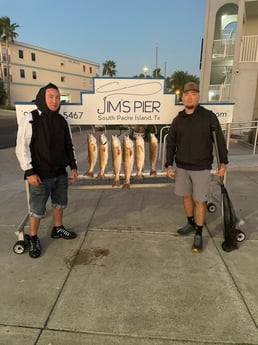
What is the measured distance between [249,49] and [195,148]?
38.7 feet

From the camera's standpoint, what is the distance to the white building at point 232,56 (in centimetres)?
1237

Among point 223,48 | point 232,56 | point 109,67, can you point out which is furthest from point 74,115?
point 109,67

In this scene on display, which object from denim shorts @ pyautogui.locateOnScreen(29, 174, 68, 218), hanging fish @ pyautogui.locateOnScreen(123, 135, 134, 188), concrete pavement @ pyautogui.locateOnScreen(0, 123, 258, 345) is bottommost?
concrete pavement @ pyautogui.locateOnScreen(0, 123, 258, 345)

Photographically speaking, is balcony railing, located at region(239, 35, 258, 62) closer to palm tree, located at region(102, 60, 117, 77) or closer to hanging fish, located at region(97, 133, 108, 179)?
hanging fish, located at region(97, 133, 108, 179)

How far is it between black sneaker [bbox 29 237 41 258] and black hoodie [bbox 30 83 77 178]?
800mm

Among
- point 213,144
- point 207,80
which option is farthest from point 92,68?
point 213,144

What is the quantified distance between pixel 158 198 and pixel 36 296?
2.97 metres

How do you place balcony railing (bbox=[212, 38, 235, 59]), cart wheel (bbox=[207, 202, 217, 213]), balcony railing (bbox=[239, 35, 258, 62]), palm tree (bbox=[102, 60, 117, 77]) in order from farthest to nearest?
palm tree (bbox=[102, 60, 117, 77])
balcony railing (bbox=[212, 38, 235, 59])
balcony railing (bbox=[239, 35, 258, 62])
cart wheel (bbox=[207, 202, 217, 213])

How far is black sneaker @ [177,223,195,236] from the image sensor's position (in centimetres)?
355

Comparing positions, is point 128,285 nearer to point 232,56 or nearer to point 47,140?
point 47,140

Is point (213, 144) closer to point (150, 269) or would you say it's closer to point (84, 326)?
point (150, 269)

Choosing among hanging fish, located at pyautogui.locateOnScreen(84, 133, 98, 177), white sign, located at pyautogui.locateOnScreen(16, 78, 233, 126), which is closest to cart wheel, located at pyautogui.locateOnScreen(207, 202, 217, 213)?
white sign, located at pyautogui.locateOnScreen(16, 78, 233, 126)

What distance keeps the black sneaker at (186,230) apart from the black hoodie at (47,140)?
68.1 inches

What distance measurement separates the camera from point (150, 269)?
2.83 metres
